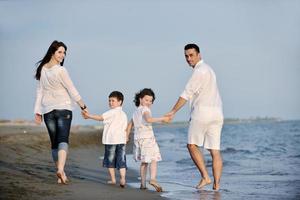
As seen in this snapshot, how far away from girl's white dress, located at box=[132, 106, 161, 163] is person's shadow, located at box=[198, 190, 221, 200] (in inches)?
31.8

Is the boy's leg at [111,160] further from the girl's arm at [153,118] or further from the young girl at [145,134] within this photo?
the girl's arm at [153,118]

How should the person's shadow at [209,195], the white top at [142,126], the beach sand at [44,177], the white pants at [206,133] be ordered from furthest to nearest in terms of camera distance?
the white top at [142,126], the white pants at [206,133], the person's shadow at [209,195], the beach sand at [44,177]

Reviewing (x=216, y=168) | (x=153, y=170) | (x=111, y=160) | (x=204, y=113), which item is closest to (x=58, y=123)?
(x=111, y=160)

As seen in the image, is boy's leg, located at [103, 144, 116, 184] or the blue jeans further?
boy's leg, located at [103, 144, 116, 184]

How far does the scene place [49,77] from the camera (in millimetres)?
7910

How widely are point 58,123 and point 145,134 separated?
115 cm

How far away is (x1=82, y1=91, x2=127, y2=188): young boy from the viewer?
8.19m

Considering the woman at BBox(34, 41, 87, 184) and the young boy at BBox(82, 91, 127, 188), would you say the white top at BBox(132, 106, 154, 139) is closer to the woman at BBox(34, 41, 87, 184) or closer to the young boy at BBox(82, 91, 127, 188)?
the young boy at BBox(82, 91, 127, 188)

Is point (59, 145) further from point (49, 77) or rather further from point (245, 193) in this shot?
point (245, 193)

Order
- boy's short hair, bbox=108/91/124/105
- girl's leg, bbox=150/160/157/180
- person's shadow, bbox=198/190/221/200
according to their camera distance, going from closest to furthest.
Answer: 1. person's shadow, bbox=198/190/221/200
2. girl's leg, bbox=150/160/157/180
3. boy's short hair, bbox=108/91/124/105

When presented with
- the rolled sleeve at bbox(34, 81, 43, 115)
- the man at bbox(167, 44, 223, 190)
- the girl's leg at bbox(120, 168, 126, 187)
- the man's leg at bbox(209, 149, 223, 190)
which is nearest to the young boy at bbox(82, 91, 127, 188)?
the girl's leg at bbox(120, 168, 126, 187)

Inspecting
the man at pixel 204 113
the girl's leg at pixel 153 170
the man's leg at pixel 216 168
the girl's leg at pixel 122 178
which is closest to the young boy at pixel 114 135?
the girl's leg at pixel 122 178

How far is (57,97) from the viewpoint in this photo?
25.9ft

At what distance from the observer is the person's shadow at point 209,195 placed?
271 inches
